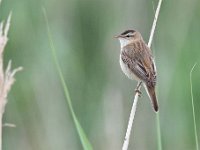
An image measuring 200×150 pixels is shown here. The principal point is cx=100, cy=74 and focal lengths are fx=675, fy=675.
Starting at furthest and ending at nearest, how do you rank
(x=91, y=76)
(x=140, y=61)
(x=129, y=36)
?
1. (x=91, y=76)
2. (x=129, y=36)
3. (x=140, y=61)

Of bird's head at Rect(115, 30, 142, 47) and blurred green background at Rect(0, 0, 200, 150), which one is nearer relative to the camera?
bird's head at Rect(115, 30, 142, 47)

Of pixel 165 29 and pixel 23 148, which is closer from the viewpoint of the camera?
pixel 23 148

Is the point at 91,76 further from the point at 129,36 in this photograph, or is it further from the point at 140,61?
the point at 140,61

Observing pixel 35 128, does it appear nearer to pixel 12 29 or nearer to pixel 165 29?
pixel 12 29

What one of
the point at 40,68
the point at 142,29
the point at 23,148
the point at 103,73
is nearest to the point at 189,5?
the point at 142,29

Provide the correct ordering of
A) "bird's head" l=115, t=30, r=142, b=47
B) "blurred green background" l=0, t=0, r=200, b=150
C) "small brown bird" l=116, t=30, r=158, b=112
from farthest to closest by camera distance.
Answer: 1. "blurred green background" l=0, t=0, r=200, b=150
2. "bird's head" l=115, t=30, r=142, b=47
3. "small brown bird" l=116, t=30, r=158, b=112

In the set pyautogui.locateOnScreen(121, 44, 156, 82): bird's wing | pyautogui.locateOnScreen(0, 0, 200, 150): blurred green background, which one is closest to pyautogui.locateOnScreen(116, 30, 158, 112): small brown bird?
pyautogui.locateOnScreen(121, 44, 156, 82): bird's wing

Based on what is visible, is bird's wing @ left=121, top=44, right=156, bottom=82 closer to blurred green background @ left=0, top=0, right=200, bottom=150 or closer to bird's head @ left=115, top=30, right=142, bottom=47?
bird's head @ left=115, top=30, right=142, bottom=47

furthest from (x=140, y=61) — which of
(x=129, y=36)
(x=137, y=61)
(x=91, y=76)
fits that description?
(x=91, y=76)
